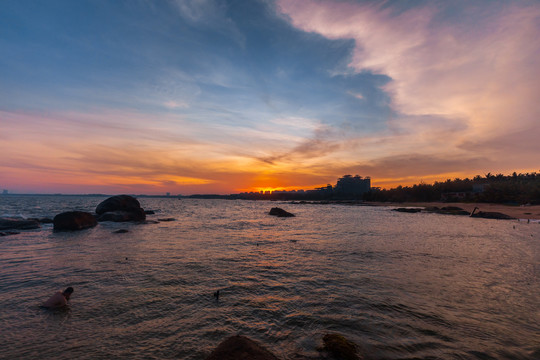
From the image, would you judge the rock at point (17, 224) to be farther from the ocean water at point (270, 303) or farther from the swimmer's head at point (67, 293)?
the swimmer's head at point (67, 293)

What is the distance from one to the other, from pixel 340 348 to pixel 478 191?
143 meters

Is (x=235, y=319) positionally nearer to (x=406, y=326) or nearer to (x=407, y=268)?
(x=406, y=326)

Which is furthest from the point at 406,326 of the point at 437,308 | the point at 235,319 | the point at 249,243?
the point at 249,243

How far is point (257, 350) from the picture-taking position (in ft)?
16.0

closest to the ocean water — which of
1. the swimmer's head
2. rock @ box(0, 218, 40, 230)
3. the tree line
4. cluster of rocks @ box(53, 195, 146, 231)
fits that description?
the swimmer's head

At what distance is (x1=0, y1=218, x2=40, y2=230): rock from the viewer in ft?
84.6

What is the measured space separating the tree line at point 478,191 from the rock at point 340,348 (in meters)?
107

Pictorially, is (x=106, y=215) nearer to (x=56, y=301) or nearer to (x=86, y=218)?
(x=86, y=218)

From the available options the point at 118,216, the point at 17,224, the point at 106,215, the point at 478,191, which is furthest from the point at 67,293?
the point at 478,191

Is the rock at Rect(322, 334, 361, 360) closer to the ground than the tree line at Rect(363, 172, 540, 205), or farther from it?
closer to the ground

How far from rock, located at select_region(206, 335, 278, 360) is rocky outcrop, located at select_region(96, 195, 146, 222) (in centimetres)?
3584

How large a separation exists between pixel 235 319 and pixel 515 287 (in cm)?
1173

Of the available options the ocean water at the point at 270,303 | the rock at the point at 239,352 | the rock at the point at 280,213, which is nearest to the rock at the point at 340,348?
the ocean water at the point at 270,303

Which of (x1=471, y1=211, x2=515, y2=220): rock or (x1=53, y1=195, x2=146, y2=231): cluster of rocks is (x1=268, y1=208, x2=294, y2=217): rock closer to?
(x1=53, y1=195, x2=146, y2=231): cluster of rocks
